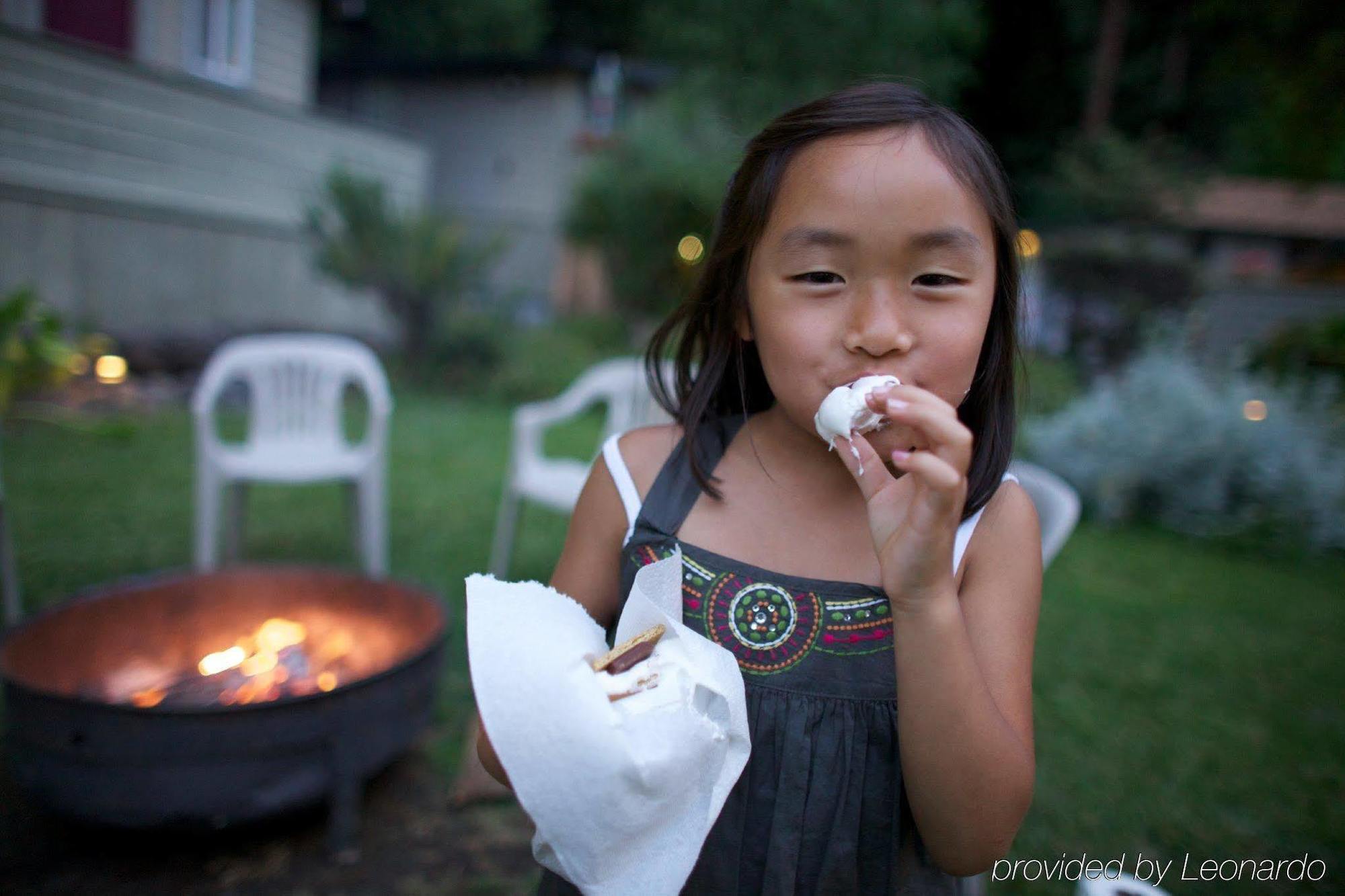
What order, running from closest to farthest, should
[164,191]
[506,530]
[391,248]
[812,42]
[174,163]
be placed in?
[506,530] → [174,163] → [164,191] → [391,248] → [812,42]

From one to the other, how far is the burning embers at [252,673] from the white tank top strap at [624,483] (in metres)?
1.30

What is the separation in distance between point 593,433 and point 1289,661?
5.60 m

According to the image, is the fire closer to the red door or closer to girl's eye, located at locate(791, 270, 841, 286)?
girl's eye, located at locate(791, 270, 841, 286)

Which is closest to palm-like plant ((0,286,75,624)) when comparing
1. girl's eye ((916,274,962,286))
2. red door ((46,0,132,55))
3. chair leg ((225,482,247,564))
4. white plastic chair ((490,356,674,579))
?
chair leg ((225,482,247,564))

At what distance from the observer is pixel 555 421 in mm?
3982


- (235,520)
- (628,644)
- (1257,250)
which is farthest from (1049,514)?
(1257,250)

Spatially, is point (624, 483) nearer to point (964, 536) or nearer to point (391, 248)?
point (964, 536)

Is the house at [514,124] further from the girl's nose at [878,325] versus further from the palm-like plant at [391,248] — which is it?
the girl's nose at [878,325]

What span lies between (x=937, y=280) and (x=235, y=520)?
3762 mm

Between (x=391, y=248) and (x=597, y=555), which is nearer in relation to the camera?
(x=597, y=555)

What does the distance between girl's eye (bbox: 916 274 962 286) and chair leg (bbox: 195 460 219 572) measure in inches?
135

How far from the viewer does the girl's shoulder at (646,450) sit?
1216 millimetres

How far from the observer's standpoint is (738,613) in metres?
1.09

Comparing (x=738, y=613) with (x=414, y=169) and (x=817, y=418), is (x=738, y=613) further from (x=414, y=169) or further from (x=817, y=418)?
(x=414, y=169)
